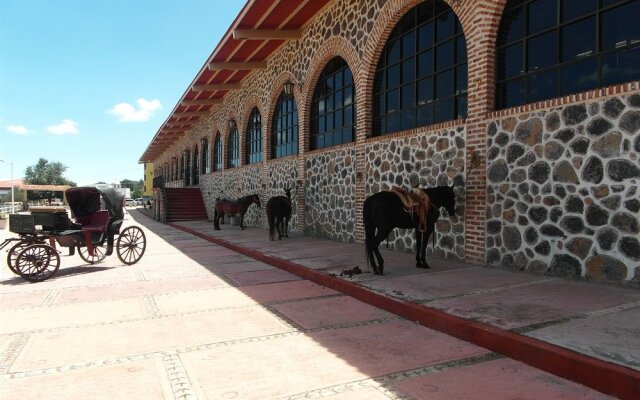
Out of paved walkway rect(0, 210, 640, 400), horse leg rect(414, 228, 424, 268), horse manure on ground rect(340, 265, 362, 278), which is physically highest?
horse leg rect(414, 228, 424, 268)

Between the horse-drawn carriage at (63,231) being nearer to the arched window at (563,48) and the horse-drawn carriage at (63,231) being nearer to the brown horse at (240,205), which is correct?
the brown horse at (240,205)

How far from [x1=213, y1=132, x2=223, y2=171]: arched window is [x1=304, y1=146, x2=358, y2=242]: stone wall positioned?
485 inches

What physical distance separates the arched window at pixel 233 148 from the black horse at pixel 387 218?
14.8 metres

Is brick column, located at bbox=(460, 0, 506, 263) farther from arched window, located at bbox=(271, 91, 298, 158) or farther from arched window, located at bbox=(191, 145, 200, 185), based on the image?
arched window, located at bbox=(191, 145, 200, 185)

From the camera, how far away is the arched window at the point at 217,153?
24659mm

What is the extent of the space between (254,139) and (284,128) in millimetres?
3586

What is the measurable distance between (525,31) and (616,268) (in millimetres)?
3838

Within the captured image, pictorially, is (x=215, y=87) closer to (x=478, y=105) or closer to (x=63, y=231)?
(x=63, y=231)

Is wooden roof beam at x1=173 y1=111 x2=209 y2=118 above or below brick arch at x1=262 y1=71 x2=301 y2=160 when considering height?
above

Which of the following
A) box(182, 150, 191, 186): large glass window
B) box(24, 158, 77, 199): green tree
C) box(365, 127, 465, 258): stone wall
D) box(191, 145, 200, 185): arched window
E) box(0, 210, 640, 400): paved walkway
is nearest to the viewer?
box(0, 210, 640, 400): paved walkway

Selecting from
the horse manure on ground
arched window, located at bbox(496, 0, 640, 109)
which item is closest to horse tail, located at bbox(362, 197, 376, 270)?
the horse manure on ground

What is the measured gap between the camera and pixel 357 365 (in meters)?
3.49

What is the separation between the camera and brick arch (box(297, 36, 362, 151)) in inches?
429

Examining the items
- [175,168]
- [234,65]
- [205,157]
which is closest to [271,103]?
[234,65]
